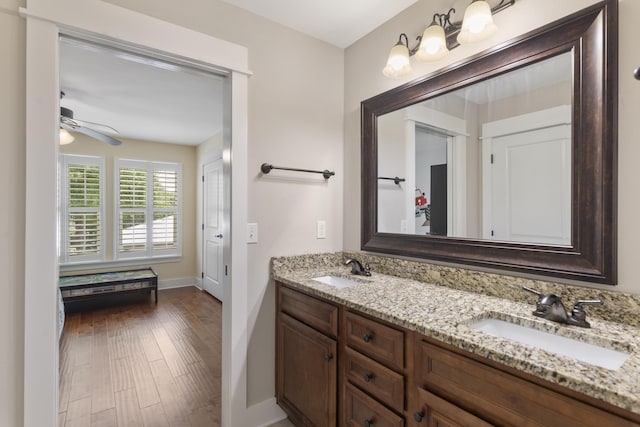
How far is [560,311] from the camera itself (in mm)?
1106

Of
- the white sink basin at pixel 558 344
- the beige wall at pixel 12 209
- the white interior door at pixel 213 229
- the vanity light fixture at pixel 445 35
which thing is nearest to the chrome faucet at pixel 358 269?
the white sink basin at pixel 558 344

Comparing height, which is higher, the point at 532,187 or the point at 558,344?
the point at 532,187

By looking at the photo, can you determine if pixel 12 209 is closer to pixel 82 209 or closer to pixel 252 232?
pixel 252 232

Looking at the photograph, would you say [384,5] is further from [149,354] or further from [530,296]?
[149,354]

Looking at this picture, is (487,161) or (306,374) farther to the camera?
(306,374)

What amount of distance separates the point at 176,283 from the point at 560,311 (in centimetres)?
554

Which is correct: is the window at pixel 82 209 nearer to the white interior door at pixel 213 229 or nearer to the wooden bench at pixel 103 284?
the wooden bench at pixel 103 284

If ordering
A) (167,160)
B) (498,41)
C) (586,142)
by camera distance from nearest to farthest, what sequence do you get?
(586,142)
(498,41)
(167,160)

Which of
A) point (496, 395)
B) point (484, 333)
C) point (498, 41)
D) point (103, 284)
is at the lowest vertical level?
point (103, 284)

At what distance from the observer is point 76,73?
2.67m

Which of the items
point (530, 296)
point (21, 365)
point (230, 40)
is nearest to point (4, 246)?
point (21, 365)

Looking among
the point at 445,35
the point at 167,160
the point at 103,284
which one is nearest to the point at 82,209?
the point at 103,284

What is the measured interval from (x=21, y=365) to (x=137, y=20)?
165 cm

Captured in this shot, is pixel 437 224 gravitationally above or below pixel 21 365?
above
